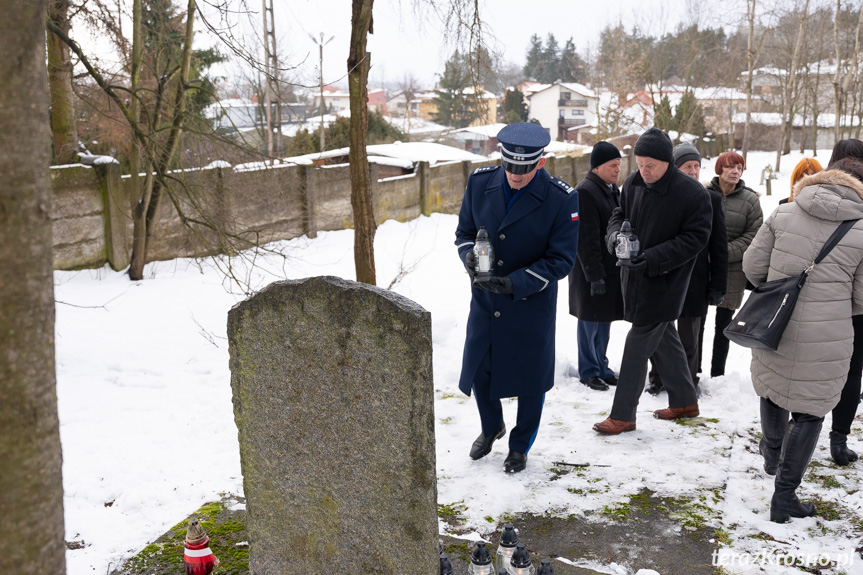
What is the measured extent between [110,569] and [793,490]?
3453 mm

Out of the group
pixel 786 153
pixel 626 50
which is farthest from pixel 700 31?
pixel 786 153

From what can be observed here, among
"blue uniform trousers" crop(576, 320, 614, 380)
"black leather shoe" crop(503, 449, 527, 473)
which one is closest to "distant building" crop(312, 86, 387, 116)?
"blue uniform trousers" crop(576, 320, 614, 380)

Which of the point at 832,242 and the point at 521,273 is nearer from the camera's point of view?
the point at 832,242

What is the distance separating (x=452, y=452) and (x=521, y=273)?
141 cm

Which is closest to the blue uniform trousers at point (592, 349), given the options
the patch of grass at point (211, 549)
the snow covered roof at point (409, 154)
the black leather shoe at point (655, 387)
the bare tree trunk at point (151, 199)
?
the black leather shoe at point (655, 387)

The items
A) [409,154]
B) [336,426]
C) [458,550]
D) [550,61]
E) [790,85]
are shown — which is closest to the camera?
[336,426]

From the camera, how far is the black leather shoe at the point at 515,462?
15.4 ft

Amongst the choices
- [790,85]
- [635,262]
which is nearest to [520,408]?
[635,262]

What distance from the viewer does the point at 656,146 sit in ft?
16.3

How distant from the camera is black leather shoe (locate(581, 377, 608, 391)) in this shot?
249 inches

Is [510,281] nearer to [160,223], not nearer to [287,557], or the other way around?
[287,557]

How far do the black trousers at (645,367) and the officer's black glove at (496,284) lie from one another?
1212mm

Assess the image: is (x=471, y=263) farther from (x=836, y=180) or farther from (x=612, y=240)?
(x=836, y=180)

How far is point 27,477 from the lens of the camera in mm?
2127
